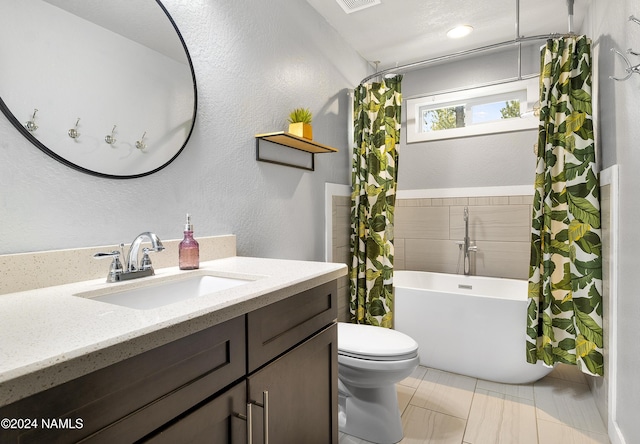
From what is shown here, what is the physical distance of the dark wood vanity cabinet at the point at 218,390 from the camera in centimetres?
50

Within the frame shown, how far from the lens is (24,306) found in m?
0.76

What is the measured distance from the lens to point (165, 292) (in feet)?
3.65

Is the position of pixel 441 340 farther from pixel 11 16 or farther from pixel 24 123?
pixel 11 16

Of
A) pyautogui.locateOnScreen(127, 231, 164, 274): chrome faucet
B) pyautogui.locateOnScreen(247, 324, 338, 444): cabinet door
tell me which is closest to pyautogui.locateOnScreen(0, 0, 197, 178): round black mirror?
pyautogui.locateOnScreen(127, 231, 164, 274): chrome faucet

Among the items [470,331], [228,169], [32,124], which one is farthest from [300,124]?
[470,331]

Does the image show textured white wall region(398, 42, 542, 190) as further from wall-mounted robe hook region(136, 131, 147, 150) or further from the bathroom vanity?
wall-mounted robe hook region(136, 131, 147, 150)

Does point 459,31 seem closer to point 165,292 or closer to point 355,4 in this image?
point 355,4

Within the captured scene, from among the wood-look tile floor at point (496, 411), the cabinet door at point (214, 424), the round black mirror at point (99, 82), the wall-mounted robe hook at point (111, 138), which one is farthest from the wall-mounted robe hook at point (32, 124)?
the wood-look tile floor at point (496, 411)

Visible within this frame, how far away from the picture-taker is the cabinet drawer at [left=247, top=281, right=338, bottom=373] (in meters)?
0.85

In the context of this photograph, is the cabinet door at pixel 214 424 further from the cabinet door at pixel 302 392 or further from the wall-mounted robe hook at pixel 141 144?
the wall-mounted robe hook at pixel 141 144

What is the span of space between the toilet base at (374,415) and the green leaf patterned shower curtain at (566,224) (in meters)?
0.96

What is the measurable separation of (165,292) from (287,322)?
0.44 metres

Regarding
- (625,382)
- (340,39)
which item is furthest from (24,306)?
(340,39)

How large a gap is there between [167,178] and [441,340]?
79.2 inches
